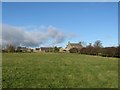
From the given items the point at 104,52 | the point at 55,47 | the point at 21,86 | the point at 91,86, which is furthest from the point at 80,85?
the point at 55,47

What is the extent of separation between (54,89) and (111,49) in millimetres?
61161

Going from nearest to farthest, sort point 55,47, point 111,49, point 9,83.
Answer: point 9,83 → point 111,49 → point 55,47

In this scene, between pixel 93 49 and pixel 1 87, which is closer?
pixel 1 87

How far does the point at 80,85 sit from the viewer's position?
12.9 m

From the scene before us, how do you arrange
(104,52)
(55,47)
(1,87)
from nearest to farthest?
(1,87) → (104,52) → (55,47)

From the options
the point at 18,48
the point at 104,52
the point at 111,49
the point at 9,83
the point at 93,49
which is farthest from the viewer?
the point at 18,48

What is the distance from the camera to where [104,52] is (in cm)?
7719

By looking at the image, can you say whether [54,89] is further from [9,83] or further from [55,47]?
[55,47]

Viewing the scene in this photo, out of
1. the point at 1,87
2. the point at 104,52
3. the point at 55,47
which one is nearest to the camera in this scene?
the point at 1,87

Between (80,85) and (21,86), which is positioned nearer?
(21,86)

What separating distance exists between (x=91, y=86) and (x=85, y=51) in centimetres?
8379

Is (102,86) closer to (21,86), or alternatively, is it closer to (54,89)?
(54,89)

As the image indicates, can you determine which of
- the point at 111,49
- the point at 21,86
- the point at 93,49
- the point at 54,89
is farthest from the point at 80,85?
the point at 93,49

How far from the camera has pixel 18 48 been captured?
95.1 m
